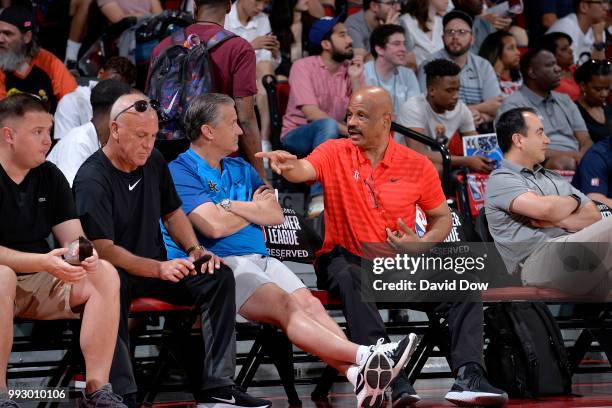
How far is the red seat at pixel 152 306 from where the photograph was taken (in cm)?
538

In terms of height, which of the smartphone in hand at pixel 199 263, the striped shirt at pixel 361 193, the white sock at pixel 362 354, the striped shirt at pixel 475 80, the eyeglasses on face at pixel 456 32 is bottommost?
the white sock at pixel 362 354

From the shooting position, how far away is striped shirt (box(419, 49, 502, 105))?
9570 millimetres

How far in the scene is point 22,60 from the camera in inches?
315

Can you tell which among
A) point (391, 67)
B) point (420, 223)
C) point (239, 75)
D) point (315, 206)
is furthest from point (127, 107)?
point (391, 67)

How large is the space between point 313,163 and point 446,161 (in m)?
2.05

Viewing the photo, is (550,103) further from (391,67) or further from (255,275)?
(255,275)

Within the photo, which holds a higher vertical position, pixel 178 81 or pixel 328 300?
pixel 178 81

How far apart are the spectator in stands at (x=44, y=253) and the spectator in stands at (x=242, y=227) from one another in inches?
30.6

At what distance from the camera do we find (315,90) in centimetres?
858

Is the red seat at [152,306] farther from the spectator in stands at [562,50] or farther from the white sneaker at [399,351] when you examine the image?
the spectator in stands at [562,50]

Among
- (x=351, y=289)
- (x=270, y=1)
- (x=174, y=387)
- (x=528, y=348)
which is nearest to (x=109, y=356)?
(x=174, y=387)

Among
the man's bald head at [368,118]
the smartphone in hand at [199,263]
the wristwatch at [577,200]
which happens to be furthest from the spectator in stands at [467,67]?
the smartphone in hand at [199,263]

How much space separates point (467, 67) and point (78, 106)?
3.60 meters

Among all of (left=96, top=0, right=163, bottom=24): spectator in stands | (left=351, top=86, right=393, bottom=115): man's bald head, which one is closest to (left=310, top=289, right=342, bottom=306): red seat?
(left=351, top=86, right=393, bottom=115): man's bald head
